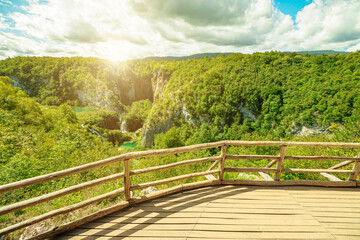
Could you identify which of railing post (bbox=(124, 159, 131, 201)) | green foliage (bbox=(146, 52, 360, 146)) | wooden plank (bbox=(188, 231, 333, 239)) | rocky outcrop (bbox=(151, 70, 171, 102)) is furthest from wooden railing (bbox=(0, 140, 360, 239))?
rocky outcrop (bbox=(151, 70, 171, 102))

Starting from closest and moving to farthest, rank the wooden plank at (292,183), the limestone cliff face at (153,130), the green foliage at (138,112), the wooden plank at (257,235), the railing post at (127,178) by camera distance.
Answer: the wooden plank at (257,235) < the railing post at (127,178) < the wooden plank at (292,183) < the limestone cliff face at (153,130) < the green foliage at (138,112)

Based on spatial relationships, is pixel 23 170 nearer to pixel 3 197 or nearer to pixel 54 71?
pixel 3 197

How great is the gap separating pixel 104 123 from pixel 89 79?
41.8 metres

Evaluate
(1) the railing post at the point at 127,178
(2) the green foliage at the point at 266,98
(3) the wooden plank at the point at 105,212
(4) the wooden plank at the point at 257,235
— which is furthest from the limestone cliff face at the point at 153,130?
Answer: (4) the wooden plank at the point at 257,235

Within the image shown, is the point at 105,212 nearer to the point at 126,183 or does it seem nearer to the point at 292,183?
the point at 126,183

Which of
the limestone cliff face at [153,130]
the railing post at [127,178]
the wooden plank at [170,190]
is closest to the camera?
the railing post at [127,178]

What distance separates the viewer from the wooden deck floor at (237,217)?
2686 mm

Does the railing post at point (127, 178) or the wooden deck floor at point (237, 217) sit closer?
the wooden deck floor at point (237, 217)

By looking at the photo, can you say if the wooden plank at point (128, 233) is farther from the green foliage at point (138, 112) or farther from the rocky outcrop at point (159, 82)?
the rocky outcrop at point (159, 82)

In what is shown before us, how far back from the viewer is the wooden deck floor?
2.69 meters

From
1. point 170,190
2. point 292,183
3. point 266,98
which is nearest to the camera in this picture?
point 170,190

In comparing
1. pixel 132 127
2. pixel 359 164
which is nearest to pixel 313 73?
pixel 359 164

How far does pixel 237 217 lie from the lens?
3.04 m

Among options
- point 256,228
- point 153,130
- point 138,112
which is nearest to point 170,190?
point 256,228
